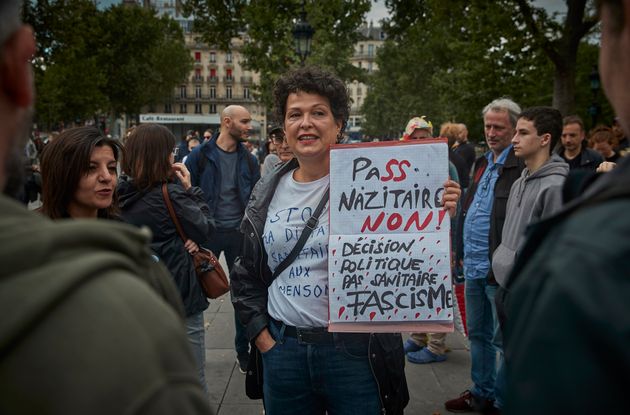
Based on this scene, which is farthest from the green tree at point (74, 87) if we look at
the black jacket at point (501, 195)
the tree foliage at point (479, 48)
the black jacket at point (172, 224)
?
the black jacket at point (501, 195)

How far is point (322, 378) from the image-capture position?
2.46 metres

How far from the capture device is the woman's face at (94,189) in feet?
9.14

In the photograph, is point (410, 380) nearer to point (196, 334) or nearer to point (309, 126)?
point (196, 334)

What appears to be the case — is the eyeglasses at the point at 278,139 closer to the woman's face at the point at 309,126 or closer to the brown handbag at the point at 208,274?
the brown handbag at the point at 208,274

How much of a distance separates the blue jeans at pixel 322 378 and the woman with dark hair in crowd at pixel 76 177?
3.68 feet

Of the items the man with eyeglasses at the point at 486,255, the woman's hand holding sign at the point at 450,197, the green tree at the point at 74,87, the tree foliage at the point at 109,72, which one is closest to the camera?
the woman's hand holding sign at the point at 450,197

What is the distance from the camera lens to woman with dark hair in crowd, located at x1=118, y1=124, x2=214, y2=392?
11.5ft

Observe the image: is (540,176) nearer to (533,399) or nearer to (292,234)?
(292,234)

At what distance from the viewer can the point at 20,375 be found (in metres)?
0.76

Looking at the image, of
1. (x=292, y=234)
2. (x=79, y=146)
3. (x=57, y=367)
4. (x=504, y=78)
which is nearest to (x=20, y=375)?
(x=57, y=367)

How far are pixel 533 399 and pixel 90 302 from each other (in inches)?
26.6

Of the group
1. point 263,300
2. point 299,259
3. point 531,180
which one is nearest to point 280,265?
point 299,259

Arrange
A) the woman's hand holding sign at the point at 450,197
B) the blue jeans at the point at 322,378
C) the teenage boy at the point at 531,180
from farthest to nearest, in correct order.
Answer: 1. the teenage boy at the point at 531,180
2. the woman's hand holding sign at the point at 450,197
3. the blue jeans at the point at 322,378

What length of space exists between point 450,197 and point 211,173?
3446mm
